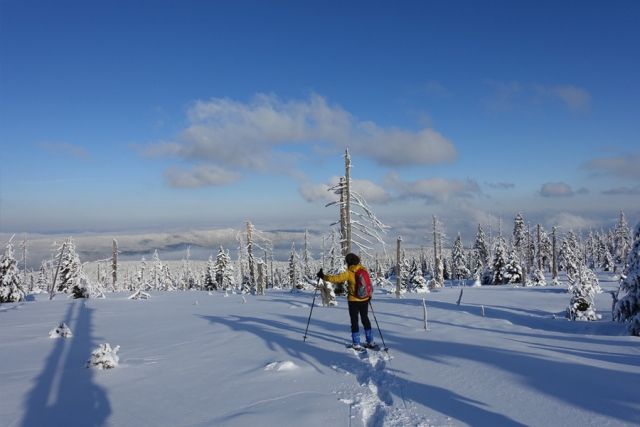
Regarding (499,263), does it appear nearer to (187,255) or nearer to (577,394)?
(577,394)

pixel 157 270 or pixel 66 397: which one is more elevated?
pixel 66 397

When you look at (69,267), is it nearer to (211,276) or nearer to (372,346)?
(211,276)

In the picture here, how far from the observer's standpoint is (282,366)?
7020 mm

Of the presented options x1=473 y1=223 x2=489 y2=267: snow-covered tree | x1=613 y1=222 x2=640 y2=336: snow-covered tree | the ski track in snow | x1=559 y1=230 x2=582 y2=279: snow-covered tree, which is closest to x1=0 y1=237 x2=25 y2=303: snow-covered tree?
the ski track in snow

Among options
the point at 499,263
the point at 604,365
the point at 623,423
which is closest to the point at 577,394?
the point at 623,423

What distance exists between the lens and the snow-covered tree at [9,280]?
2884cm

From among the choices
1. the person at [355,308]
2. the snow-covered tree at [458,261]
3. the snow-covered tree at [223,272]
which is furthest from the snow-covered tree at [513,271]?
the person at [355,308]

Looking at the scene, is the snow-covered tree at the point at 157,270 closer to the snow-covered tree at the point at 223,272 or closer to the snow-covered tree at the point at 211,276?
the snow-covered tree at the point at 211,276

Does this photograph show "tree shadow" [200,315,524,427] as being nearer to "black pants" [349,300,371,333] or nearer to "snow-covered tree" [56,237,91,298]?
"black pants" [349,300,371,333]

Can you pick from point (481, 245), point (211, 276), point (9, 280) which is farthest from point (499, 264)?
point (9, 280)

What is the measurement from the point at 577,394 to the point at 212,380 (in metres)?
5.89

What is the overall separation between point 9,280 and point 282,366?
1308 inches

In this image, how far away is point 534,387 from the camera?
5395 mm

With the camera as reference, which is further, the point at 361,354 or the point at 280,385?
the point at 361,354
